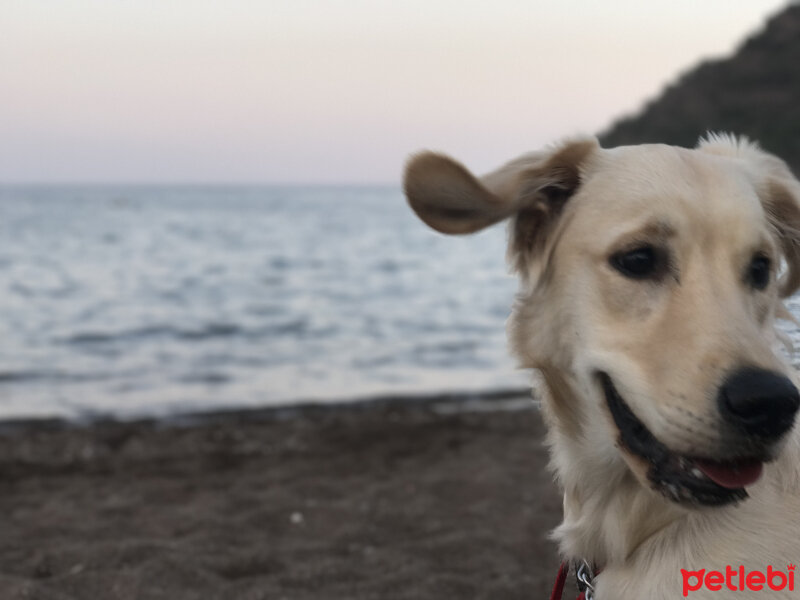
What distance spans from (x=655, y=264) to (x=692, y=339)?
0.29 meters

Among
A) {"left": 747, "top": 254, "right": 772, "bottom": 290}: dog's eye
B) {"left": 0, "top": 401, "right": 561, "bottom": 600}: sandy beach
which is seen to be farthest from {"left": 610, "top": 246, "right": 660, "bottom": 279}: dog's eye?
{"left": 0, "top": 401, "right": 561, "bottom": 600}: sandy beach

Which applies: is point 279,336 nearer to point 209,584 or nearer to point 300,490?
point 300,490

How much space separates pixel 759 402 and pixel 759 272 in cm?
59

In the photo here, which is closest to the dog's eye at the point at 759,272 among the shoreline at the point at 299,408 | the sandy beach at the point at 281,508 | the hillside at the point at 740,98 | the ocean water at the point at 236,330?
the ocean water at the point at 236,330

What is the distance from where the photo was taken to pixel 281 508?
5793 mm

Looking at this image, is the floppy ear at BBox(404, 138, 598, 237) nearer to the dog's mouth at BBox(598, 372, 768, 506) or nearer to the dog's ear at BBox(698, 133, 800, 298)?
the dog's ear at BBox(698, 133, 800, 298)

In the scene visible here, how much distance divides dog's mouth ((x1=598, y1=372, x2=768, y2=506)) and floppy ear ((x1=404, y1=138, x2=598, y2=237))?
767 mm

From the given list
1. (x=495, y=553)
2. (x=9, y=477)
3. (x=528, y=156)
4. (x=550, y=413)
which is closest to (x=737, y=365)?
(x=550, y=413)

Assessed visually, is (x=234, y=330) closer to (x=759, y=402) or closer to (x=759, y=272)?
(x=759, y=272)

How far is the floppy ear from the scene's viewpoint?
252cm

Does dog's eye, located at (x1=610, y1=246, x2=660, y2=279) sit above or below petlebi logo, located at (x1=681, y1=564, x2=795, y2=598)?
above

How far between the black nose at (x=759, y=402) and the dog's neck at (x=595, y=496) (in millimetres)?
431

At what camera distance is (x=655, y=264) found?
2449 mm

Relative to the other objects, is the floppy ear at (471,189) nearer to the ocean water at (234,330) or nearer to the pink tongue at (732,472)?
the ocean water at (234,330)
